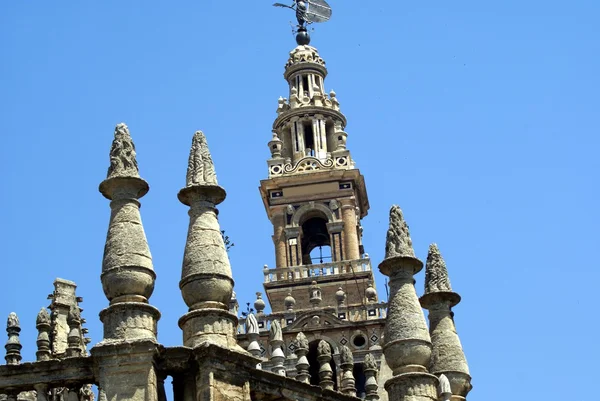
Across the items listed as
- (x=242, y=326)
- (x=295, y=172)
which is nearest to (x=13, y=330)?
(x=242, y=326)

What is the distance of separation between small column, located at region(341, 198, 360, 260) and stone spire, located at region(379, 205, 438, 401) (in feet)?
151

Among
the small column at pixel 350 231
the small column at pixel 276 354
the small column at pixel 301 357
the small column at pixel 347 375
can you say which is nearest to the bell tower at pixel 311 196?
the small column at pixel 350 231

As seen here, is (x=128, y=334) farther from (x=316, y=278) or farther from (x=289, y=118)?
(x=289, y=118)

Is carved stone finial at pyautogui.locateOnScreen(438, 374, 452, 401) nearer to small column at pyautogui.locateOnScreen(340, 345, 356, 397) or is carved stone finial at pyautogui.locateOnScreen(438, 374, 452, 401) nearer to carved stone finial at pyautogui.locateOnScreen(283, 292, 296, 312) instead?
small column at pyautogui.locateOnScreen(340, 345, 356, 397)

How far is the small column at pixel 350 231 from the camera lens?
76.3 metres

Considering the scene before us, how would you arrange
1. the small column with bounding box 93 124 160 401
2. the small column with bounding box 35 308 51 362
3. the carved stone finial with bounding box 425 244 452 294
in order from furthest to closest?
the small column with bounding box 35 308 51 362 < the carved stone finial with bounding box 425 244 452 294 < the small column with bounding box 93 124 160 401

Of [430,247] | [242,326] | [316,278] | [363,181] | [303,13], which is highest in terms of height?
[303,13]

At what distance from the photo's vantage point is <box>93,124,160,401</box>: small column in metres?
25.6

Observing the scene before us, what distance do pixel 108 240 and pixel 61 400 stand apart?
498 centimetres

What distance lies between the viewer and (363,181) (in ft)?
263

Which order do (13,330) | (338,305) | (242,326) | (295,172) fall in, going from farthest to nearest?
(295,172) < (338,305) < (242,326) < (13,330)

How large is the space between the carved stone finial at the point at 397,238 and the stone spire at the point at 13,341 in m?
8.51

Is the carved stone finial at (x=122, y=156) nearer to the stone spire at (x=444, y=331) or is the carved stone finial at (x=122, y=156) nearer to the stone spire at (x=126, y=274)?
the stone spire at (x=126, y=274)

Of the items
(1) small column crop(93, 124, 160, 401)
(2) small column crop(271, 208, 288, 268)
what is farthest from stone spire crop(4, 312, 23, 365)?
(2) small column crop(271, 208, 288, 268)
